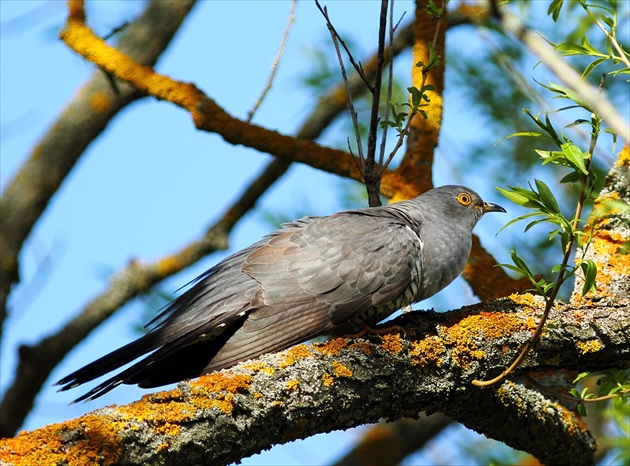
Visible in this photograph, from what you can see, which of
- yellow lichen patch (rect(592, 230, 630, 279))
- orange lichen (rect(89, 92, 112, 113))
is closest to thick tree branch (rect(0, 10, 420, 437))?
orange lichen (rect(89, 92, 112, 113))

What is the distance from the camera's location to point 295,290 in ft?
12.9

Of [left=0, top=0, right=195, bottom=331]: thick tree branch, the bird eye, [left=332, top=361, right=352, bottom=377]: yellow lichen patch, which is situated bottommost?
[left=332, top=361, right=352, bottom=377]: yellow lichen patch

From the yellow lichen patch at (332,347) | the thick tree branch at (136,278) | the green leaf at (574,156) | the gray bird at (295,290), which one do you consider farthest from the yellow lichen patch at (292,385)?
the thick tree branch at (136,278)

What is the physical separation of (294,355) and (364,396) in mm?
319

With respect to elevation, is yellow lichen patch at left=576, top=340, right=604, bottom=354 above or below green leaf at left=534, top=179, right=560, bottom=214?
below

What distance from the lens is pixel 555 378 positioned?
4.43m

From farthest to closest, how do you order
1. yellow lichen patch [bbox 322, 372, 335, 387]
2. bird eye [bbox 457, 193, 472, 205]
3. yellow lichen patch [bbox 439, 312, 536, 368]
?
bird eye [bbox 457, 193, 472, 205] → yellow lichen patch [bbox 439, 312, 536, 368] → yellow lichen patch [bbox 322, 372, 335, 387]

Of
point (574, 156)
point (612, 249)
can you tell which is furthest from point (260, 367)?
point (612, 249)

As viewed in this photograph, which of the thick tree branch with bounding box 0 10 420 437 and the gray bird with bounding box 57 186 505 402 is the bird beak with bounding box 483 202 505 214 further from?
the thick tree branch with bounding box 0 10 420 437

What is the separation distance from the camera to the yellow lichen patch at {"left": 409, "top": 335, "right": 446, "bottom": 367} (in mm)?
3258

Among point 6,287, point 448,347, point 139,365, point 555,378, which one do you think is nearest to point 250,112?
point 139,365

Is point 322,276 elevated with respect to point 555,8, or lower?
lower

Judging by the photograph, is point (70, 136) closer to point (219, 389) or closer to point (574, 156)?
point (219, 389)

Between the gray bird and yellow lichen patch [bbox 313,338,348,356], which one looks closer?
yellow lichen patch [bbox 313,338,348,356]
